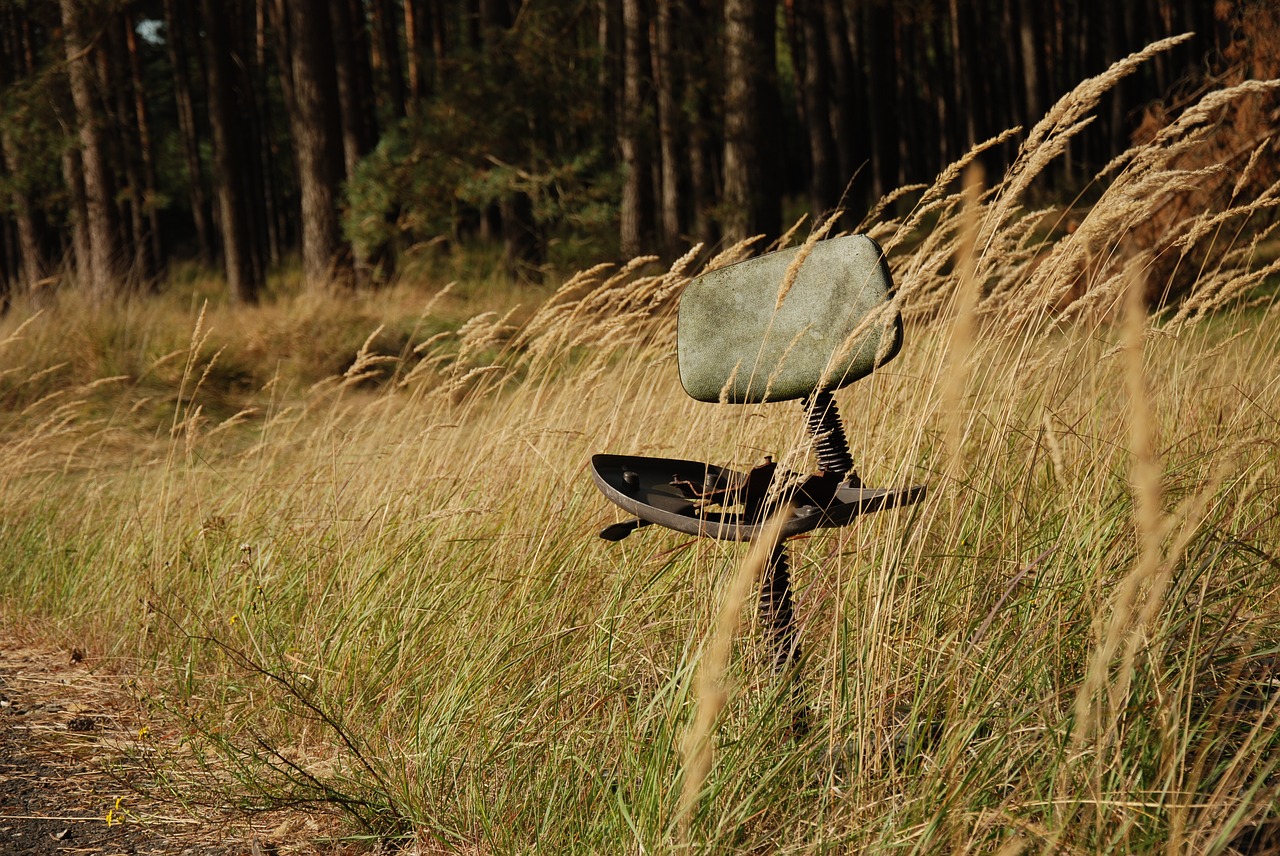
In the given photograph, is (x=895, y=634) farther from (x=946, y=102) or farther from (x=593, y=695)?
(x=946, y=102)

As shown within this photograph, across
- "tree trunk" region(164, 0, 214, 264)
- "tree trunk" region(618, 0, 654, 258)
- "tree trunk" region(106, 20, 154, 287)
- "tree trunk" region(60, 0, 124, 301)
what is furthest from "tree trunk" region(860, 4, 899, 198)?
"tree trunk" region(60, 0, 124, 301)

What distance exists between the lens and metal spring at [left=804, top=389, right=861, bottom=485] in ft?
6.93

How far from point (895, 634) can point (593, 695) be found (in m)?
0.70

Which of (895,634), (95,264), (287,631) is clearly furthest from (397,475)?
(95,264)

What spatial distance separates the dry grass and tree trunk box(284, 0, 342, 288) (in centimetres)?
719

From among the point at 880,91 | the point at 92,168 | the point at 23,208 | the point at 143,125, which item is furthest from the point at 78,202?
the point at 880,91

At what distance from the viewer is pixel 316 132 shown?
35.6 ft

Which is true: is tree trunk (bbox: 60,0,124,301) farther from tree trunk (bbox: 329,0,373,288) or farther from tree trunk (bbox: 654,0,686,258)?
tree trunk (bbox: 654,0,686,258)

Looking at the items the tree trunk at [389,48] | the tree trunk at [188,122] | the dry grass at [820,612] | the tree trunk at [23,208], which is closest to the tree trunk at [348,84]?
the tree trunk at [23,208]

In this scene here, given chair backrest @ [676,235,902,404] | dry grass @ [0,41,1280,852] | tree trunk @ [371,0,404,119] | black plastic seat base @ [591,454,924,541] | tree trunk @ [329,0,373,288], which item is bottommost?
dry grass @ [0,41,1280,852]

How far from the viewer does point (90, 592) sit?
3770 mm

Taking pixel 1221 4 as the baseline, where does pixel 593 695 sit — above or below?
below

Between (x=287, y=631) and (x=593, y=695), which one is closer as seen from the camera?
(x=593, y=695)

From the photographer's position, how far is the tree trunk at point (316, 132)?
1059 centimetres
